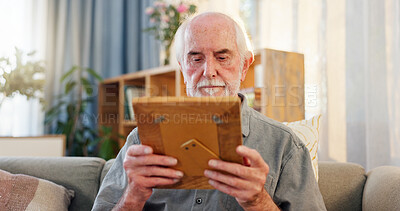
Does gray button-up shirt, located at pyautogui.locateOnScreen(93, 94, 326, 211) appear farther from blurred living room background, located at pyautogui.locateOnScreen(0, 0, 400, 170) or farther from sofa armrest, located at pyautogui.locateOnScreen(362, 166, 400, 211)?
blurred living room background, located at pyautogui.locateOnScreen(0, 0, 400, 170)

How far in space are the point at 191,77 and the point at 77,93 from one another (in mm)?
2188

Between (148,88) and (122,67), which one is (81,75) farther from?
(148,88)

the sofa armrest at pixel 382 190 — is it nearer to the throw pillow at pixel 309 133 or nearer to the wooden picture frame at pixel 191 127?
the throw pillow at pixel 309 133

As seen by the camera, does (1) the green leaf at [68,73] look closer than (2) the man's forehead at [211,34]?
No

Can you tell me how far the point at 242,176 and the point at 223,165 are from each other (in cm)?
5


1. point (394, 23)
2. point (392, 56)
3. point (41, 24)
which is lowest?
point (392, 56)

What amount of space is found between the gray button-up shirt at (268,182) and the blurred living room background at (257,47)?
0.48m

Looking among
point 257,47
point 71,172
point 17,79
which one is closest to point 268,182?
point 71,172

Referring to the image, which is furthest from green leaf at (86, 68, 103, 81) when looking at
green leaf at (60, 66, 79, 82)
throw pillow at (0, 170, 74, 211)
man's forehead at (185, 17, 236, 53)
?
man's forehead at (185, 17, 236, 53)

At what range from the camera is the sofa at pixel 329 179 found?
115cm

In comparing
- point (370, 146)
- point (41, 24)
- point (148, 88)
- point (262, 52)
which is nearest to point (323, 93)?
point (370, 146)

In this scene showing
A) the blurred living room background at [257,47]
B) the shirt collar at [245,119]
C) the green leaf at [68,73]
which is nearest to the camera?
the shirt collar at [245,119]

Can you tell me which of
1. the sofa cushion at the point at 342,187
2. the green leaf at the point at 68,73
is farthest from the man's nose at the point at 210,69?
the green leaf at the point at 68,73

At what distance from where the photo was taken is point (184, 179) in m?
0.80
